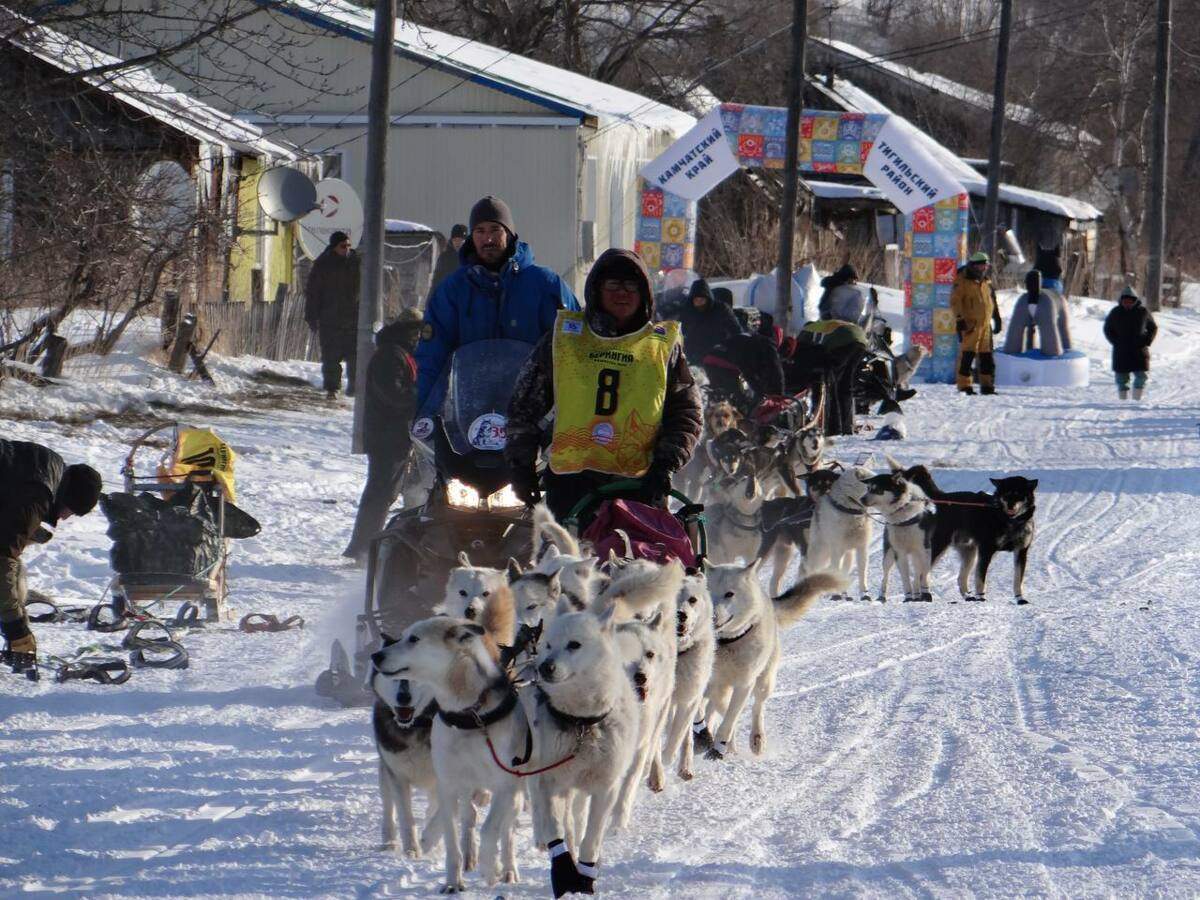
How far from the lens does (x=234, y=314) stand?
1727 cm

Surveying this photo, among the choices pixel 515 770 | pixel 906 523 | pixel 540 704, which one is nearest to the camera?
pixel 515 770

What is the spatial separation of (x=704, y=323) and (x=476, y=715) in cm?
1015

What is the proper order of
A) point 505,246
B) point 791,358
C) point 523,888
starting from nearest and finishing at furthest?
point 523,888, point 505,246, point 791,358

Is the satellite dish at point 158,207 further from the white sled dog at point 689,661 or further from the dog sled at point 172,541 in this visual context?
the white sled dog at point 689,661

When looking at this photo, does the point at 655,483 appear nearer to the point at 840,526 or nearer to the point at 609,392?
the point at 609,392

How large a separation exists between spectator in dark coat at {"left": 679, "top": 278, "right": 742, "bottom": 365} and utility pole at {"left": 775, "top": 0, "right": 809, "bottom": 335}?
594 cm

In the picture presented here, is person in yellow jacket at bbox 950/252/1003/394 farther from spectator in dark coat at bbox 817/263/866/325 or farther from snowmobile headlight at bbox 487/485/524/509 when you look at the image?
snowmobile headlight at bbox 487/485/524/509

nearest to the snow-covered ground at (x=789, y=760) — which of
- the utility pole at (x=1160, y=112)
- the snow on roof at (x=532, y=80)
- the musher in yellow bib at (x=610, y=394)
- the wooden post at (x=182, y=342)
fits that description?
the musher in yellow bib at (x=610, y=394)

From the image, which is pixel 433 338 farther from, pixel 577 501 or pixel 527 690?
pixel 527 690

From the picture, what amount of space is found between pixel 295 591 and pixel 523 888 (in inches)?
175

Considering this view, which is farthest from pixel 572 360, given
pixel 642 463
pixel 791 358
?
pixel 791 358

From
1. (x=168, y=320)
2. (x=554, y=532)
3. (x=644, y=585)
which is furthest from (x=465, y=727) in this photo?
(x=168, y=320)

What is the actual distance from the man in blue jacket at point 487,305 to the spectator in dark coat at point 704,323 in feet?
26.4

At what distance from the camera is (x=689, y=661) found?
17.1 ft
